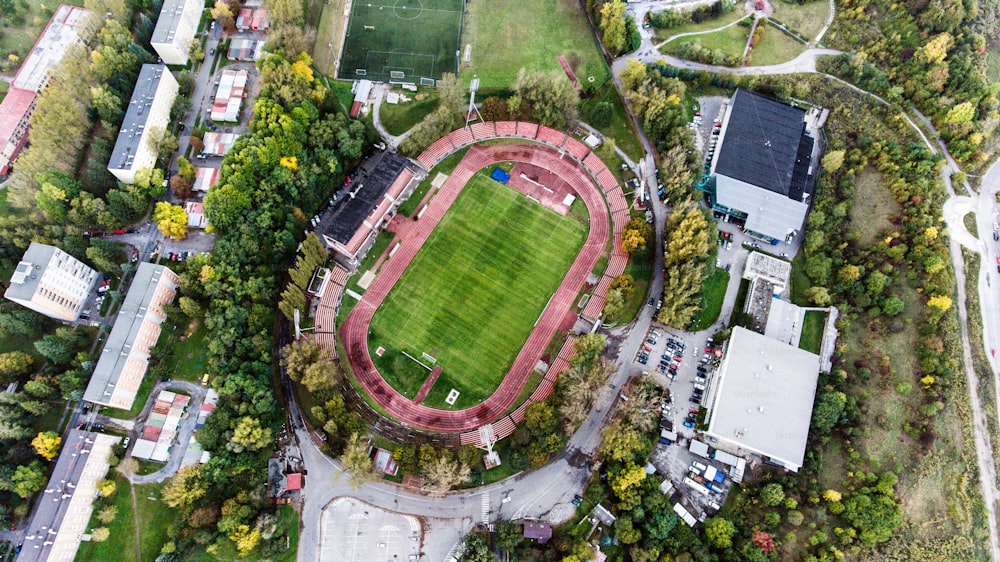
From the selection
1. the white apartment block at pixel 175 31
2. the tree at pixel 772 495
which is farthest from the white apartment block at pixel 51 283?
the tree at pixel 772 495

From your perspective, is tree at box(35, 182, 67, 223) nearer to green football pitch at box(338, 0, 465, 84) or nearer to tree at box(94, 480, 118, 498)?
tree at box(94, 480, 118, 498)

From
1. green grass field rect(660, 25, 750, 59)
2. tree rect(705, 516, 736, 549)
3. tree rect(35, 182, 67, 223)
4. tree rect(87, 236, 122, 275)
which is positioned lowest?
tree rect(705, 516, 736, 549)

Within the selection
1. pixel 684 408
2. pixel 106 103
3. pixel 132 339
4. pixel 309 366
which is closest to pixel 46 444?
pixel 132 339

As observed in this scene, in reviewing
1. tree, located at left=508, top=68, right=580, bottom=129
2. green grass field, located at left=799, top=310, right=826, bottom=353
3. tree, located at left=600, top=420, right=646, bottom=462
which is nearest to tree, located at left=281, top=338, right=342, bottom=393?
tree, located at left=600, top=420, right=646, bottom=462

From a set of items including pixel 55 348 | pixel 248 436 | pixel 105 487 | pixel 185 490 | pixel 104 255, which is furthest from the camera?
pixel 104 255

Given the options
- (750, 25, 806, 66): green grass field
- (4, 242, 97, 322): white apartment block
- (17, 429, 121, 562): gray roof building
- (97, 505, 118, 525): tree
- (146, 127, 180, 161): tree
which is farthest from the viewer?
(750, 25, 806, 66): green grass field

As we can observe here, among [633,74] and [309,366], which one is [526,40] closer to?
[633,74]

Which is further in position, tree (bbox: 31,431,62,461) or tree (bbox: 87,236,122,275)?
tree (bbox: 87,236,122,275)

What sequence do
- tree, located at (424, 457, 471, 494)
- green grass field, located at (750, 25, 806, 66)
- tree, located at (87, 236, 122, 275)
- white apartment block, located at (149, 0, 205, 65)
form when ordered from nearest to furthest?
1. tree, located at (424, 457, 471, 494)
2. tree, located at (87, 236, 122, 275)
3. white apartment block, located at (149, 0, 205, 65)
4. green grass field, located at (750, 25, 806, 66)
